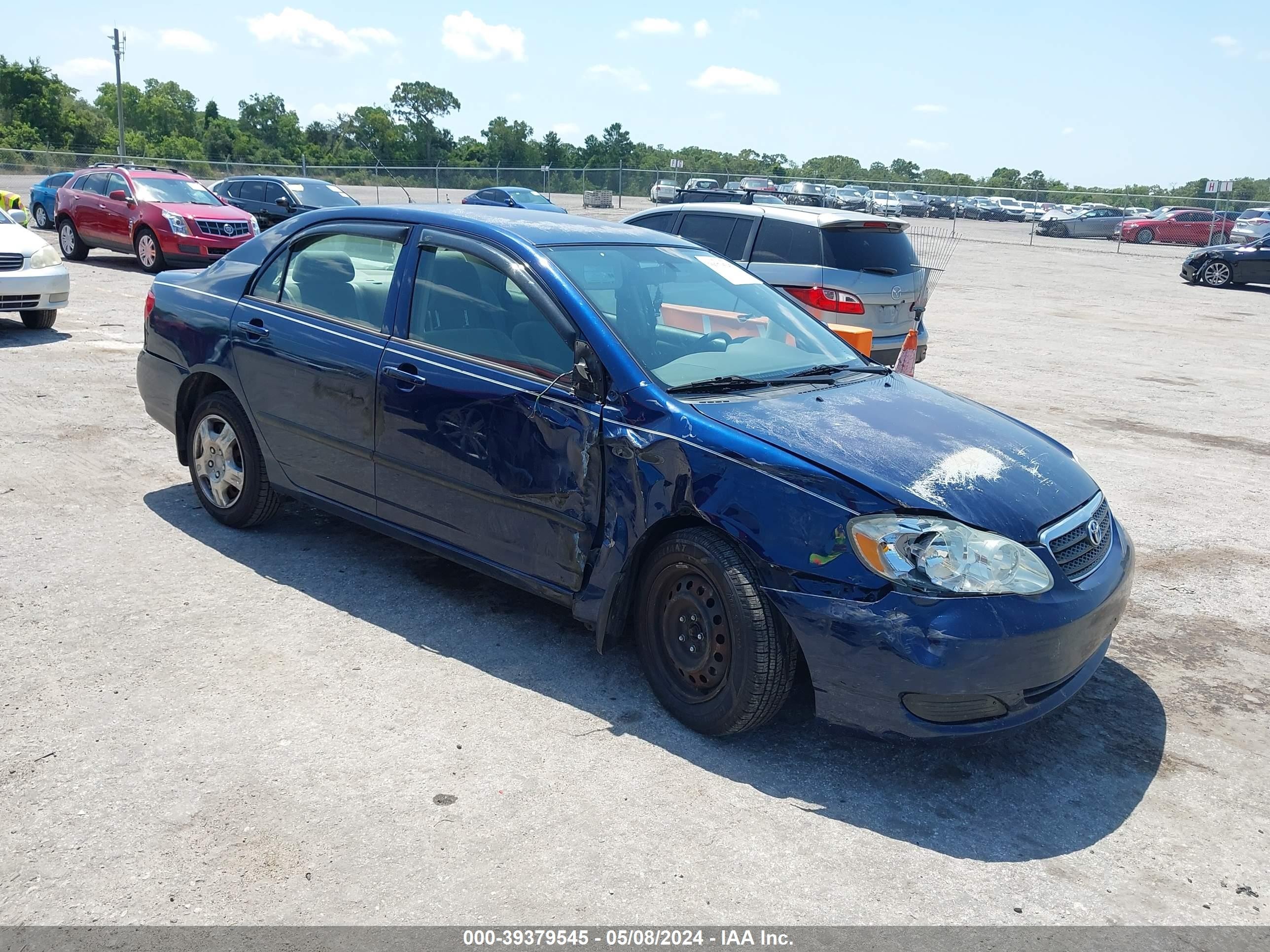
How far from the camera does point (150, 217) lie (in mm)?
17516

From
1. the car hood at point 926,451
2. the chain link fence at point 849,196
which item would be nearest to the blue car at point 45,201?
the chain link fence at point 849,196

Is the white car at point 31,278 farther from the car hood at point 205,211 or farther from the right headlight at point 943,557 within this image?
the right headlight at point 943,557

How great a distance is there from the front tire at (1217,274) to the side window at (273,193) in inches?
829

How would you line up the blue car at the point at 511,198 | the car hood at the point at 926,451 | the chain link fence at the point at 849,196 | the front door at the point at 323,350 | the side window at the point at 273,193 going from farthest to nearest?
1. the chain link fence at the point at 849,196
2. the blue car at the point at 511,198
3. the side window at the point at 273,193
4. the front door at the point at 323,350
5. the car hood at the point at 926,451

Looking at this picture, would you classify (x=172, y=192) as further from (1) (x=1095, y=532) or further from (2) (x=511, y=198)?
(1) (x=1095, y=532)

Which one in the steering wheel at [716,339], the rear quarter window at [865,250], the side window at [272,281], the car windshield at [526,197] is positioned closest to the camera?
the steering wheel at [716,339]

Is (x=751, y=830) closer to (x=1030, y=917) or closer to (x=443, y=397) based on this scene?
(x=1030, y=917)

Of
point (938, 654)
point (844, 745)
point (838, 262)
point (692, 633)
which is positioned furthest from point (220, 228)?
point (938, 654)

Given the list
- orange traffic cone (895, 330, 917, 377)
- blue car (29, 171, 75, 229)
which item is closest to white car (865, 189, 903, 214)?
blue car (29, 171, 75, 229)

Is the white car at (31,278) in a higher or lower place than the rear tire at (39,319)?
higher

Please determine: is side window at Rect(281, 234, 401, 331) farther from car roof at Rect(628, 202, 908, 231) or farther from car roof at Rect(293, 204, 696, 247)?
car roof at Rect(628, 202, 908, 231)

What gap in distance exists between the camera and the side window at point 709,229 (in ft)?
33.0

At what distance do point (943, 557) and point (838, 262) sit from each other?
253 inches

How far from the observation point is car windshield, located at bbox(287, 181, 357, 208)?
22.0 m
